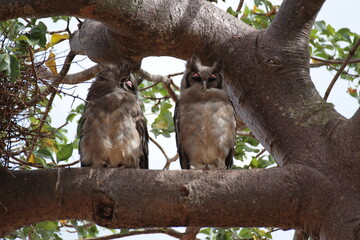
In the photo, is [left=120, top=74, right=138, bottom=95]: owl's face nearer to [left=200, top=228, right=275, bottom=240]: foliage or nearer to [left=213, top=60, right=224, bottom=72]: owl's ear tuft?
[left=213, top=60, right=224, bottom=72]: owl's ear tuft

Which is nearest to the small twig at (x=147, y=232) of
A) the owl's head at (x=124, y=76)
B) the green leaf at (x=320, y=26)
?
the owl's head at (x=124, y=76)

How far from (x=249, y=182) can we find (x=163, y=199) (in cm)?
45

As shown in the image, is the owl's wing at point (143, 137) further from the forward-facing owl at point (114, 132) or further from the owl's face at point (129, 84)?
the owl's face at point (129, 84)

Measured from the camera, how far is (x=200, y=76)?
4.87 meters

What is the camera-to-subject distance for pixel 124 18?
3389 mm

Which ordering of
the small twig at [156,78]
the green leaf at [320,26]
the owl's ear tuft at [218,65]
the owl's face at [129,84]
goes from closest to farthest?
the owl's ear tuft at [218,65]
the owl's face at [129,84]
the green leaf at [320,26]
the small twig at [156,78]

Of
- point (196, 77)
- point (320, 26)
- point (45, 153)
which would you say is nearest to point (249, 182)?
Answer: point (45, 153)

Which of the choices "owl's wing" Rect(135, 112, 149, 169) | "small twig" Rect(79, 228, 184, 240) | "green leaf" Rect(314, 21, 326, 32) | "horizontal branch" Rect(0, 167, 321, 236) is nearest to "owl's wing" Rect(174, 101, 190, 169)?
"owl's wing" Rect(135, 112, 149, 169)

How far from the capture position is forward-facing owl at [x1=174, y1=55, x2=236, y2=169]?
14.8 ft

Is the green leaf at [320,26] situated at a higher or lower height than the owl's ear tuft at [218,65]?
higher

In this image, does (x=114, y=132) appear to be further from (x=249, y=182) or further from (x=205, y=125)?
(x=249, y=182)

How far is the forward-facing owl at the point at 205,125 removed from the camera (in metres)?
4.51

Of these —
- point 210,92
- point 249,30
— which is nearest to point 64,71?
point 210,92

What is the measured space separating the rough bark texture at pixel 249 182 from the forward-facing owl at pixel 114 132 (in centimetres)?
97
